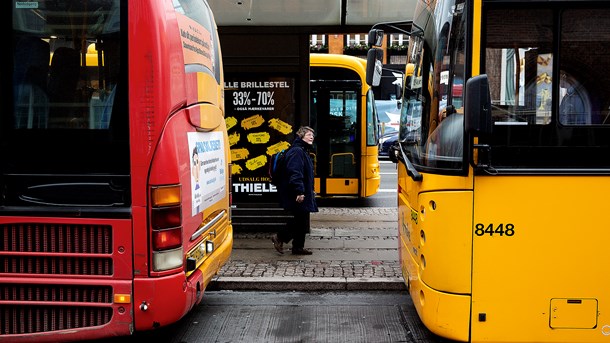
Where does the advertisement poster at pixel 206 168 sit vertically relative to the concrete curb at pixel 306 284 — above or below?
above

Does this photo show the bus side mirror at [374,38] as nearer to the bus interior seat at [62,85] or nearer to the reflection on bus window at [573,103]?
the reflection on bus window at [573,103]

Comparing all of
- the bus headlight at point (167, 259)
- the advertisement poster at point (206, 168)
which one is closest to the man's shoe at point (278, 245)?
the advertisement poster at point (206, 168)

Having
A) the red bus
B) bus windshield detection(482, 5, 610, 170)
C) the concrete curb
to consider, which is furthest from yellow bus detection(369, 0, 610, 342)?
the concrete curb

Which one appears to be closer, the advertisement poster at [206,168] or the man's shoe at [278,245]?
the advertisement poster at [206,168]

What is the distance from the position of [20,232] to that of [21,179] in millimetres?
381

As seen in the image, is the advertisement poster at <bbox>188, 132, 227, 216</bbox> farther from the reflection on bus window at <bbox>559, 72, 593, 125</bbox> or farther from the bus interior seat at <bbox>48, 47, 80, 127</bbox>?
the reflection on bus window at <bbox>559, 72, 593, 125</bbox>

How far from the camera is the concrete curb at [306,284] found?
7.06m

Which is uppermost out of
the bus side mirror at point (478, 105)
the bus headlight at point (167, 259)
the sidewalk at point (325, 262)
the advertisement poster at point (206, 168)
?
the bus side mirror at point (478, 105)

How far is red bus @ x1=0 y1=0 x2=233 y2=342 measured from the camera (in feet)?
14.2

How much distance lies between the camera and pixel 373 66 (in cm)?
635

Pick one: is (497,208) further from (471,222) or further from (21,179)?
(21,179)

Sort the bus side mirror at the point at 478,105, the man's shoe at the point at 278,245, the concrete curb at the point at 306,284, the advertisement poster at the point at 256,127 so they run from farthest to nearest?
the advertisement poster at the point at 256,127 → the man's shoe at the point at 278,245 → the concrete curb at the point at 306,284 → the bus side mirror at the point at 478,105

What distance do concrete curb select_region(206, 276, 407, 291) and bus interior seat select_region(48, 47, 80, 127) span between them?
3223 mm

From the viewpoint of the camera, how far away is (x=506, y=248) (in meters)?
4.49
